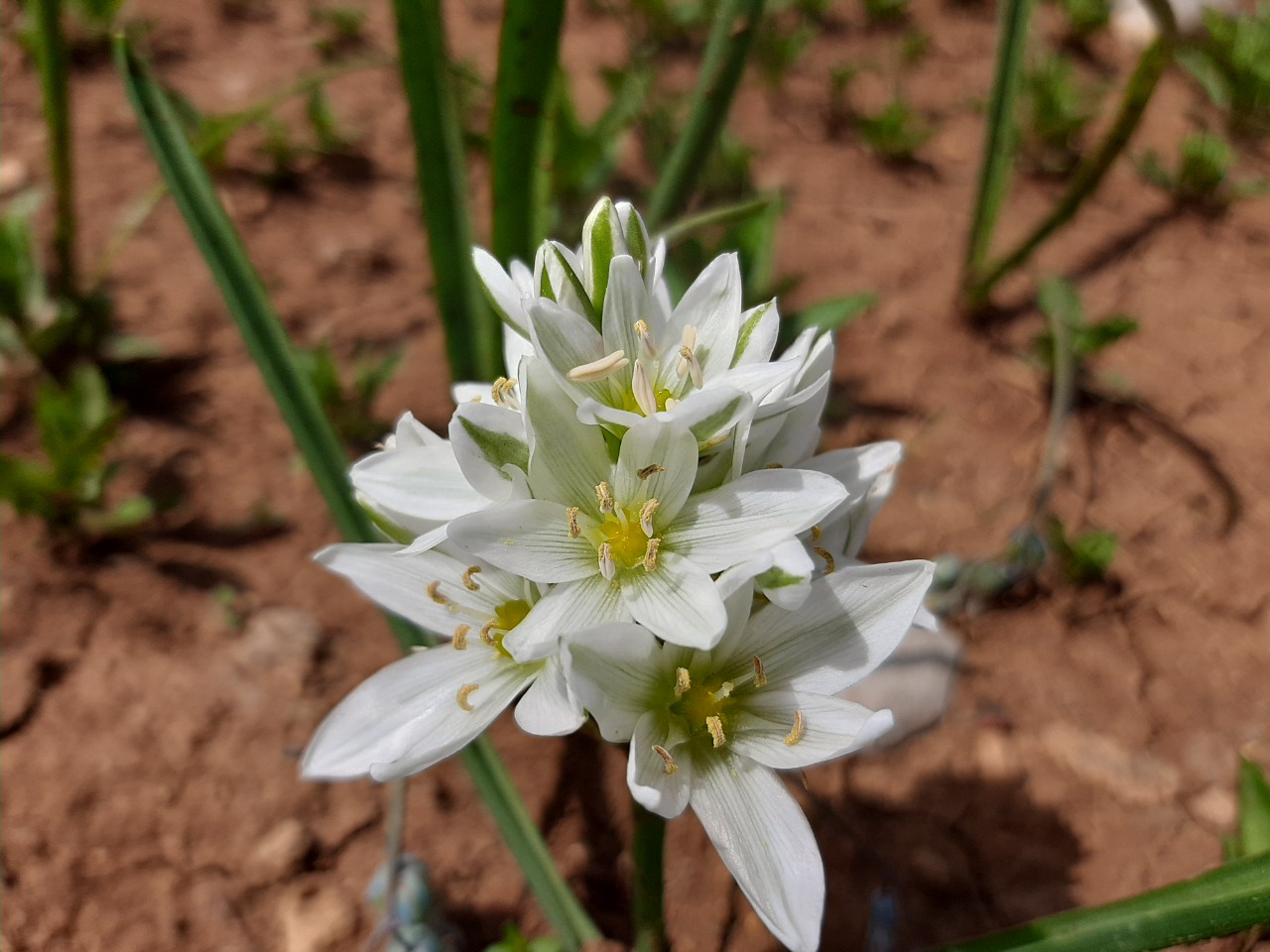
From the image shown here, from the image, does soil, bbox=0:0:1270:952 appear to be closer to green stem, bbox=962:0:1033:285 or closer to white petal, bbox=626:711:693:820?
white petal, bbox=626:711:693:820

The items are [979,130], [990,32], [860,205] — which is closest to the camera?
[860,205]

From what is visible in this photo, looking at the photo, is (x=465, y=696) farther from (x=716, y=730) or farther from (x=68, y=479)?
(x=68, y=479)

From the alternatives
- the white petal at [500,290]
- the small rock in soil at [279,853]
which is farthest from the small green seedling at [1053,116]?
the small rock in soil at [279,853]

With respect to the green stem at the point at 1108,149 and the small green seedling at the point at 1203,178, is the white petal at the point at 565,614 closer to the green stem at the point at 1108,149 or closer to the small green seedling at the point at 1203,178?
the green stem at the point at 1108,149

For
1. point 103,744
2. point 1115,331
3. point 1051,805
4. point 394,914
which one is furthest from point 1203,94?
point 103,744

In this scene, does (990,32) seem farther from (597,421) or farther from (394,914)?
(394,914)

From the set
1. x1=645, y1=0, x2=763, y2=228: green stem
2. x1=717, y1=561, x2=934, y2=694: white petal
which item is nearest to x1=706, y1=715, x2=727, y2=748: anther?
x1=717, y1=561, x2=934, y2=694: white petal

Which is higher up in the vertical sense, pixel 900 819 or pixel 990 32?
pixel 990 32

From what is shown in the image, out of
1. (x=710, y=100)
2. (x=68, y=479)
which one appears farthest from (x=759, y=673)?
(x=68, y=479)
